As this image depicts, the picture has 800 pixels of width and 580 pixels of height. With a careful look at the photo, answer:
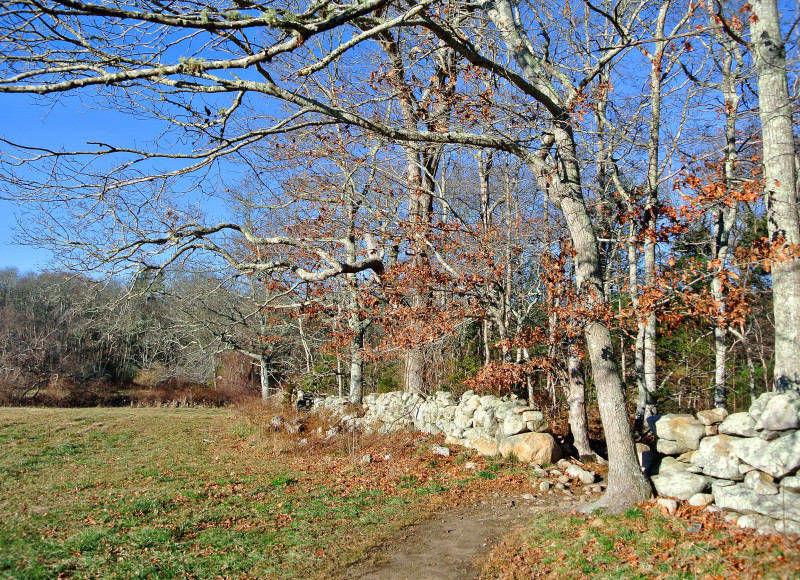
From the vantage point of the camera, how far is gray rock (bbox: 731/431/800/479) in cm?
475

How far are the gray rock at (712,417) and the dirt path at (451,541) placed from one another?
1.90 m

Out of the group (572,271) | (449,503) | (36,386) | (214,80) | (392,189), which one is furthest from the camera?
(36,386)

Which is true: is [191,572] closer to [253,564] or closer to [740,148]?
[253,564]

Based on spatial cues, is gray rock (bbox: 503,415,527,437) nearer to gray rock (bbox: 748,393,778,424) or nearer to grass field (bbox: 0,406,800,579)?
grass field (bbox: 0,406,800,579)

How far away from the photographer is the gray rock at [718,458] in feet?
17.4

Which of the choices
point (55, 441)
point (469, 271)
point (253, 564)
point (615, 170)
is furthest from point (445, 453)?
point (55, 441)

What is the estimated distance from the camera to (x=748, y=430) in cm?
534

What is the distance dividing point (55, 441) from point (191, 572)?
10.2 metres

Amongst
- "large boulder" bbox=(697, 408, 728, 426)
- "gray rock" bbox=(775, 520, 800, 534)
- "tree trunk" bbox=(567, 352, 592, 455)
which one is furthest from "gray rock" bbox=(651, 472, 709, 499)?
"tree trunk" bbox=(567, 352, 592, 455)

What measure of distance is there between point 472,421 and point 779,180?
687 centimetres

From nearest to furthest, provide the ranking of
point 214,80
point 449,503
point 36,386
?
point 214,80 < point 449,503 < point 36,386

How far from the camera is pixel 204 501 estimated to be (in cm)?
754

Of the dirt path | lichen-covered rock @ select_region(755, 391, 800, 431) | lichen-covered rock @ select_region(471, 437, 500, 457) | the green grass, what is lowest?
the dirt path

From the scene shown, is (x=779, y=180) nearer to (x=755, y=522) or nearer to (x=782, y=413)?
(x=782, y=413)
